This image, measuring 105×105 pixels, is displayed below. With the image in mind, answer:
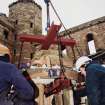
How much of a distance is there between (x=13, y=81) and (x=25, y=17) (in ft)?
87.4

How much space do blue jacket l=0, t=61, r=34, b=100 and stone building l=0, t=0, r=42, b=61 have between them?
995 inches

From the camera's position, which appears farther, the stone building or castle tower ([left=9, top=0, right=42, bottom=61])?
castle tower ([left=9, top=0, right=42, bottom=61])

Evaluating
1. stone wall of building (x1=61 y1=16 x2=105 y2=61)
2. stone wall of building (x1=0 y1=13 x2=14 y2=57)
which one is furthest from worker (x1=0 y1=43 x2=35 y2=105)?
stone wall of building (x1=0 y1=13 x2=14 y2=57)

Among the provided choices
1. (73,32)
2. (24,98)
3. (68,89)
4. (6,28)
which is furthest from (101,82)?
(6,28)

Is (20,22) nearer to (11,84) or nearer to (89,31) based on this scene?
(89,31)

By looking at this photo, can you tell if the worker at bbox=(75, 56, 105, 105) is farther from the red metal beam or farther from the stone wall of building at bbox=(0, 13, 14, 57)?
the stone wall of building at bbox=(0, 13, 14, 57)

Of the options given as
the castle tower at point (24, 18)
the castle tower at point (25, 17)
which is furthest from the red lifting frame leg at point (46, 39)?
the castle tower at point (25, 17)

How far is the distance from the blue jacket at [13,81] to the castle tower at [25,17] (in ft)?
84.6

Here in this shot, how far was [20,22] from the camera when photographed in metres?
29.3

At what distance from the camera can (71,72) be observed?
9.16 meters

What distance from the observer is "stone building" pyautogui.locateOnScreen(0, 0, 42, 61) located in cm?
2900

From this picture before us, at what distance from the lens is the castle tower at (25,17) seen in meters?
29.2

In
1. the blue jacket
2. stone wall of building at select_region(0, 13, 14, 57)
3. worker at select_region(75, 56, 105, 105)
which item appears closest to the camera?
the blue jacket

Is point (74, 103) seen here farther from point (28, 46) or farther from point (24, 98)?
point (28, 46)
